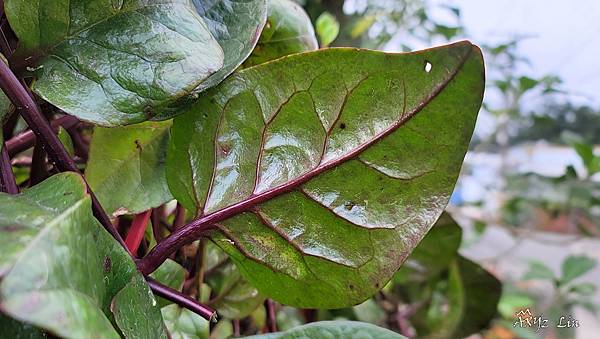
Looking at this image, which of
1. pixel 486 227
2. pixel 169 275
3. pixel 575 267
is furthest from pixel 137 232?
pixel 486 227

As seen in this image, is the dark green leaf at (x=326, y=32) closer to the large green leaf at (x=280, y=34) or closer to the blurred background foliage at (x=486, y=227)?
the blurred background foliage at (x=486, y=227)

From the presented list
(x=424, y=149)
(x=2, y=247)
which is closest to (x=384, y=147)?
(x=424, y=149)

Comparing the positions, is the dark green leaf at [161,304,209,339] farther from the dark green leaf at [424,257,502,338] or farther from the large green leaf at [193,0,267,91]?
the dark green leaf at [424,257,502,338]

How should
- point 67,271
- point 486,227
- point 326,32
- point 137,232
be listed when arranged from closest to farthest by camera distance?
1. point 67,271
2. point 137,232
3. point 326,32
4. point 486,227

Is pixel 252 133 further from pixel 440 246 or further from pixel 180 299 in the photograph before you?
pixel 440 246

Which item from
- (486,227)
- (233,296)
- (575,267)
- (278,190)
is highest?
(278,190)

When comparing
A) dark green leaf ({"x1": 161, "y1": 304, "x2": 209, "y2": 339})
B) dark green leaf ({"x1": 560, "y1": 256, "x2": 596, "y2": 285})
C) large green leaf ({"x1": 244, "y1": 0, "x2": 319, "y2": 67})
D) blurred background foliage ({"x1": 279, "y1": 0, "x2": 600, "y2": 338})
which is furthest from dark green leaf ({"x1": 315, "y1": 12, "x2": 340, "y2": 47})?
dark green leaf ({"x1": 560, "y1": 256, "x2": 596, "y2": 285})
